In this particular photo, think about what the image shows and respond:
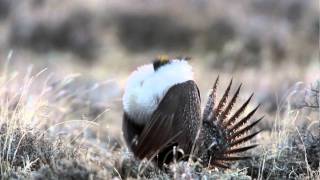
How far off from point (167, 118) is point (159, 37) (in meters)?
9.32

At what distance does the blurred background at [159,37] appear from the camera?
1053 cm

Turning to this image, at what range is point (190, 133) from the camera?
4.02 metres

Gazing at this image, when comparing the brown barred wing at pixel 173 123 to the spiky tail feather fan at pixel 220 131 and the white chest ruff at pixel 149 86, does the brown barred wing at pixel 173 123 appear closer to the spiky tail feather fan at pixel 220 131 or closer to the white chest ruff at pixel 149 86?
the white chest ruff at pixel 149 86

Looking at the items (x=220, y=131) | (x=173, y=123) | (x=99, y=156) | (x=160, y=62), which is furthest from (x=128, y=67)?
(x=173, y=123)

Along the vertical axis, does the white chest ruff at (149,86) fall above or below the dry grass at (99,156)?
above

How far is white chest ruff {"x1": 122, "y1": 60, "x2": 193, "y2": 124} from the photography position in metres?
3.99

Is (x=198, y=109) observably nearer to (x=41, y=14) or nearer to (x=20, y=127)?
(x=20, y=127)

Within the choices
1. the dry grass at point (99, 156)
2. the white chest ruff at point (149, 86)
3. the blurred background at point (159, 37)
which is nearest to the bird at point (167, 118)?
the white chest ruff at point (149, 86)

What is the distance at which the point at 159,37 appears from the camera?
43.2 ft

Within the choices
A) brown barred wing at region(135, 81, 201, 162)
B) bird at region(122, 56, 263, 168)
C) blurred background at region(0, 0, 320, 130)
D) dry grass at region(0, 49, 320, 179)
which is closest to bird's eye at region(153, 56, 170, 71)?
→ bird at region(122, 56, 263, 168)

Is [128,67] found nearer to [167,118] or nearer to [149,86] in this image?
[149,86]

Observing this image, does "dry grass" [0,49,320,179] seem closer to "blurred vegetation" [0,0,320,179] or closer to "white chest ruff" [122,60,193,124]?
"blurred vegetation" [0,0,320,179]

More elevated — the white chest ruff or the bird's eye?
the bird's eye

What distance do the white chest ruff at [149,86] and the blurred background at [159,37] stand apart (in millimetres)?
5262
